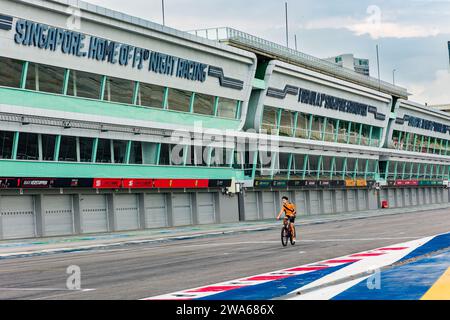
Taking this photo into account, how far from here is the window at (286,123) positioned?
201ft

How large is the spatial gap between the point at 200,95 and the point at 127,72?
8.25m

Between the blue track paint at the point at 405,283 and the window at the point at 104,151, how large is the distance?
27.8 metres

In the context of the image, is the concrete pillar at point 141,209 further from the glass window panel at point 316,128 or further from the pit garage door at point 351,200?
the pit garage door at point 351,200

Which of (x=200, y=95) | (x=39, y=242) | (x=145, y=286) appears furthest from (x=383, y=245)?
(x=200, y=95)

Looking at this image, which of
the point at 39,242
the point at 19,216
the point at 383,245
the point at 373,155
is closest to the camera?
the point at 383,245

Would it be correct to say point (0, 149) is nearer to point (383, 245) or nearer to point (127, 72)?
point (127, 72)

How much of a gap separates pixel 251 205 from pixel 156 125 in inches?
613

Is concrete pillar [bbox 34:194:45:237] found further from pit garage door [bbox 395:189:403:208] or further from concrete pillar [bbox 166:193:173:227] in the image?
pit garage door [bbox 395:189:403:208]

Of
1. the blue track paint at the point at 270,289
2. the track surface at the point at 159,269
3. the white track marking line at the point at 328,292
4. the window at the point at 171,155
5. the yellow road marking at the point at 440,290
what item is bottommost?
the track surface at the point at 159,269

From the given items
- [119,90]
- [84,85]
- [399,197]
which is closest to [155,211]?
[119,90]

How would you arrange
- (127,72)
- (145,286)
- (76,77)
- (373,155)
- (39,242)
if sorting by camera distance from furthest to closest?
(373,155)
(127,72)
(76,77)
(39,242)
(145,286)

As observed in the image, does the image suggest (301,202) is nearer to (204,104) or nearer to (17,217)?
(204,104)

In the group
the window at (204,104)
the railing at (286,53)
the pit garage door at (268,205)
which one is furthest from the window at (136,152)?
the pit garage door at (268,205)
